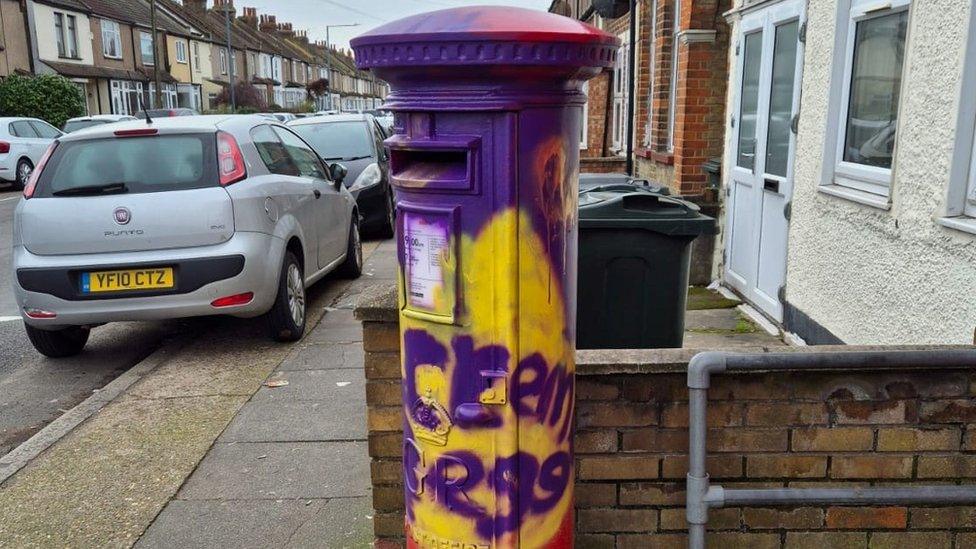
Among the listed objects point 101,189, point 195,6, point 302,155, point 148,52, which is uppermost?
point 195,6

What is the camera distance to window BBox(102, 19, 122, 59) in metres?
40.8

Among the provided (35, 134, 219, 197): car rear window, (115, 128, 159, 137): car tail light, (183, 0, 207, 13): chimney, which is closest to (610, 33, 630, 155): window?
(35, 134, 219, 197): car rear window

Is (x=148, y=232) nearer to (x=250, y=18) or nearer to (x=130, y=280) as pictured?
(x=130, y=280)

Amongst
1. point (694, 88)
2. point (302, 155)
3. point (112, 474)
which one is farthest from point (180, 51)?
point (112, 474)

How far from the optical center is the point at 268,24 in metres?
74.9

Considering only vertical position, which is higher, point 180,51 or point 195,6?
point 195,6

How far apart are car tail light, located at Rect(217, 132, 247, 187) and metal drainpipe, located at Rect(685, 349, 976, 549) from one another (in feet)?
12.9

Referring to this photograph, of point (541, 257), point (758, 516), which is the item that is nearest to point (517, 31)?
point (541, 257)

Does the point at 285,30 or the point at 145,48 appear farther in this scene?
the point at 285,30

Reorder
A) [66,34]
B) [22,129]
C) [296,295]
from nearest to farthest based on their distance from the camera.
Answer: [296,295] < [22,129] < [66,34]

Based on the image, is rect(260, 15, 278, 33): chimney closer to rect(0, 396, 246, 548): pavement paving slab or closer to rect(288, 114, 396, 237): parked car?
rect(288, 114, 396, 237): parked car

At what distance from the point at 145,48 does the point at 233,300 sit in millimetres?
45912

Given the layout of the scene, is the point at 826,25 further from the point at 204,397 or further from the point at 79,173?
the point at 79,173

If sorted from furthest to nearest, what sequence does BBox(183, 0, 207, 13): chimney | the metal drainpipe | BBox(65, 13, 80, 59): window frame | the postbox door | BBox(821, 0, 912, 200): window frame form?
BBox(183, 0, 207, 13): chimney, BBox(65, 13, 80, 59): window frame, BBox(821, 0, 912, 200): window frame, the metal drainpipe, the postbox door
